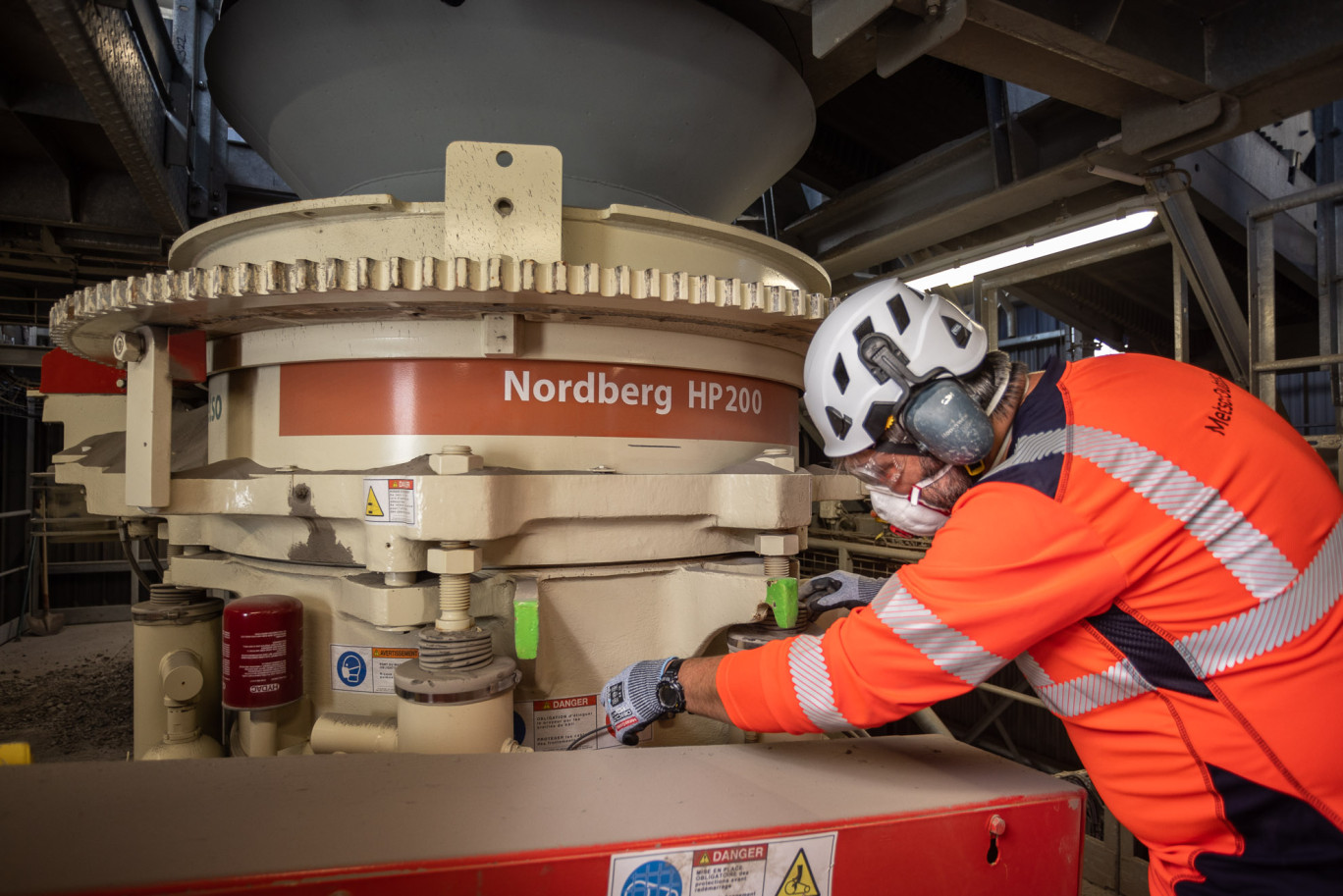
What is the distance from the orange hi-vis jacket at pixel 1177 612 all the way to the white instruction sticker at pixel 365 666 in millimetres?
1382

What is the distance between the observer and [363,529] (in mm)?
2064

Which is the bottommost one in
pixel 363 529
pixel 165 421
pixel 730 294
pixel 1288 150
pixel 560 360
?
pixel 363 529

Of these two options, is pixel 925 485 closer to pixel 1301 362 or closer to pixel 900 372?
pixel 900 372

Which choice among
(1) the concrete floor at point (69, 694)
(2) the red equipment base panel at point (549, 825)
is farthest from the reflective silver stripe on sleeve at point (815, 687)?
(1) the concrete floor at point (69, 694)

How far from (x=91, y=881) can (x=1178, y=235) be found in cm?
505

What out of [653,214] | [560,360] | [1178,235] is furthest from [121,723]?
[1178,235]

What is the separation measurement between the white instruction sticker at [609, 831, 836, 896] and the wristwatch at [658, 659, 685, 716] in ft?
1.41

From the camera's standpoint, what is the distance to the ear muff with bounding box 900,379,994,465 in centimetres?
140

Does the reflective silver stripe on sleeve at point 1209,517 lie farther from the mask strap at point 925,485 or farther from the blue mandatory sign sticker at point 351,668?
the blue mandatory sign sticker at point 351,668

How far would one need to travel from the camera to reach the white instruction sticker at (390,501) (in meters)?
1.83

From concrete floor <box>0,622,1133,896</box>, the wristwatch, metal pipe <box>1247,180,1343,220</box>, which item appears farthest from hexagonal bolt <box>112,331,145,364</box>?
metal pipe <box>1247,180,1343,220</box>

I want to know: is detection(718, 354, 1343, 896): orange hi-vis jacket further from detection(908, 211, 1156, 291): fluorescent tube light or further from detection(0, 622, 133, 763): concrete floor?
detection(0, 622, 133, 763): concrete floor

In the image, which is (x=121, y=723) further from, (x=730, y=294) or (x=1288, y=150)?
(x=1288, y=150)

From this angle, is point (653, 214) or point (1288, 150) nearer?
point (653, 214)
